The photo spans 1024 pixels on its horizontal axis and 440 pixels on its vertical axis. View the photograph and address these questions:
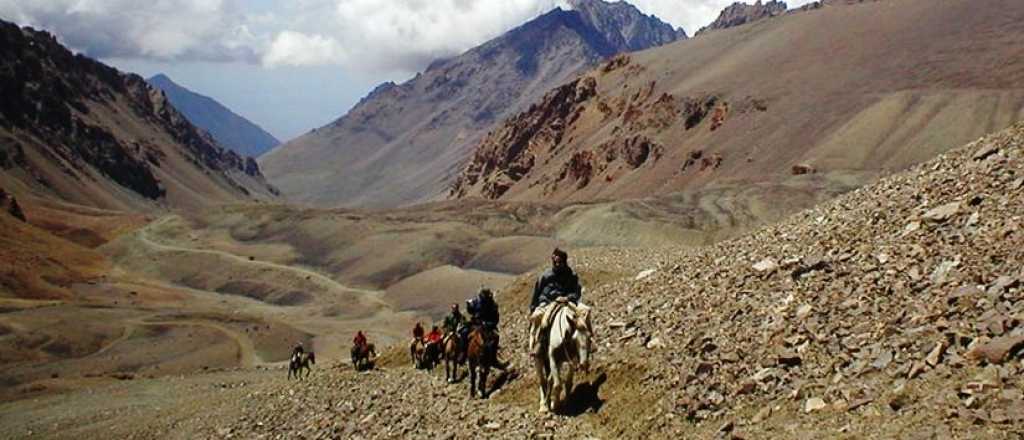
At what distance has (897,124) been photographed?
112938 millimetres

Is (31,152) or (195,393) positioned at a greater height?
(31,152)

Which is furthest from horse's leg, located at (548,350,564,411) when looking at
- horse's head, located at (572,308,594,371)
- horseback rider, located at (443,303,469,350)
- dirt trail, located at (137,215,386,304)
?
dirt trail, located at (137,215,386,304)

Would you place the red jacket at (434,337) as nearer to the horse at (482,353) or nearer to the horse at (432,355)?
the horse at (432,355)

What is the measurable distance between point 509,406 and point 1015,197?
848 cm

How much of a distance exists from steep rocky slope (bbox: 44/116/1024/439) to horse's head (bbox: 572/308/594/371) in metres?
0.77

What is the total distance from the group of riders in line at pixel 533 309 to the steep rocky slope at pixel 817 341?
0.99 m

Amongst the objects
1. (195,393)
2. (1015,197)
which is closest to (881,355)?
(1015,197)

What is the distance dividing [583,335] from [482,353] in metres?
3.69

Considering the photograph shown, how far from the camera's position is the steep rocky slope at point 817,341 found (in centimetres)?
1038

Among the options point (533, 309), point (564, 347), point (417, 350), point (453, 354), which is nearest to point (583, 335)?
point (564, 347)

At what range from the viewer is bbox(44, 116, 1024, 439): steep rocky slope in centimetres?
1038

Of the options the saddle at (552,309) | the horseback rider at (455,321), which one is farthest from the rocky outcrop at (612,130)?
the saddle at (552,309)

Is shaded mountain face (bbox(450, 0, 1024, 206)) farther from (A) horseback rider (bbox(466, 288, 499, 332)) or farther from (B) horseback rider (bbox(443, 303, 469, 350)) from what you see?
(A) horseback rider (bbox(466, 288, 499, 332))

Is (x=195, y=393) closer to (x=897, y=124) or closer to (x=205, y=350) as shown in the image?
(x=205, y=350)
